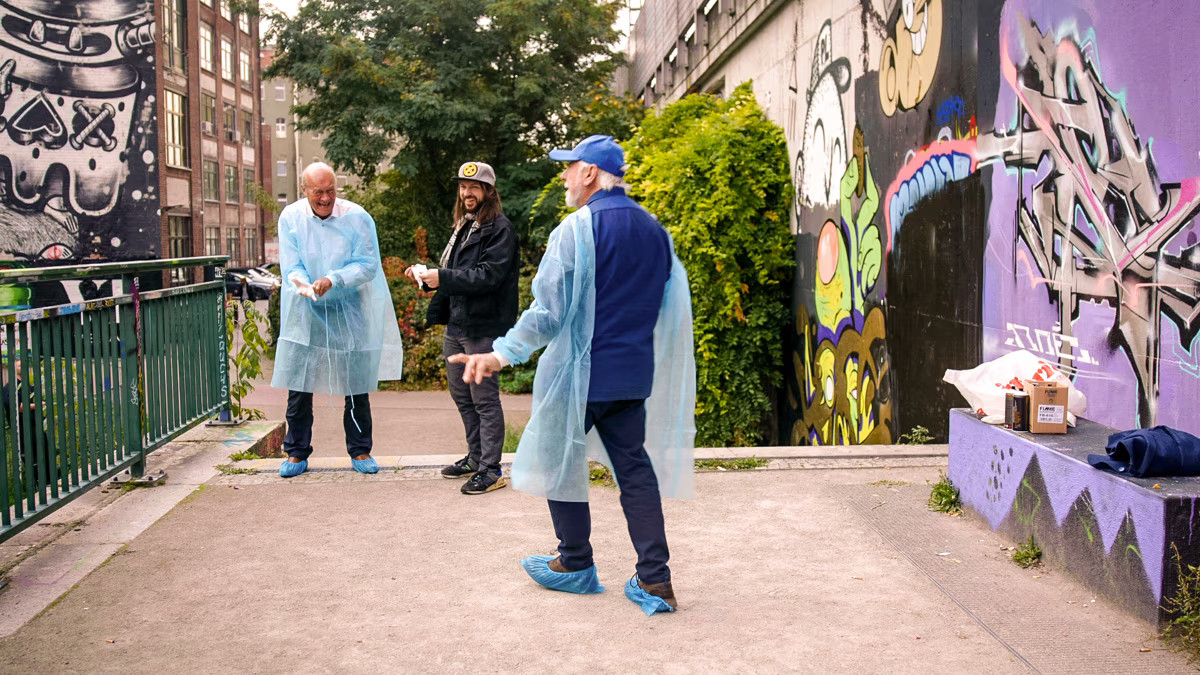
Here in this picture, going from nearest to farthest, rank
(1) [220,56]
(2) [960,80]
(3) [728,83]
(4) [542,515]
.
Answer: (4) [542,515] < (2) [960,80] < (3) [728,83] < (1) [220,56]

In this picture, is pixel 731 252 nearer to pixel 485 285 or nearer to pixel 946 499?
pixel 485 285

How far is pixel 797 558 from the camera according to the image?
4.30 metres

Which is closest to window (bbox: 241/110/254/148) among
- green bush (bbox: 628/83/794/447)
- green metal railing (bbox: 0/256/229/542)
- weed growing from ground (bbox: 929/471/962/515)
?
green bush (bbox: 628/83/794/447)

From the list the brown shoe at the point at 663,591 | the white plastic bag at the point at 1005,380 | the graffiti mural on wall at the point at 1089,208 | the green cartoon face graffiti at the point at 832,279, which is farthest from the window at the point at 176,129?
the brown shoe at the point at 663,591

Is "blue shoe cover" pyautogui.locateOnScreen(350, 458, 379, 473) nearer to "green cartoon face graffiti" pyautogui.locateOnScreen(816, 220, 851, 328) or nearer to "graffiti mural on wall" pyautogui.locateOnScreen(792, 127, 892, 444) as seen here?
"graffiti mural on wall" pyautogui.locateOnScreen(792, 127, 892, 444)

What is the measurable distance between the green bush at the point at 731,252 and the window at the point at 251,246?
144 ft

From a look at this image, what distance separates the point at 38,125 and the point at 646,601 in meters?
31.1

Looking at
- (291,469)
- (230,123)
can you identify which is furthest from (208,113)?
(291,469)

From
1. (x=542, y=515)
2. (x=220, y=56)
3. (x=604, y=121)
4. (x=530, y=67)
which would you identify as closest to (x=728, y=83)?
(x=604, y=121)

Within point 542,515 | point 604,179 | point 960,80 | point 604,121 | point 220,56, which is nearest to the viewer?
point 604,179

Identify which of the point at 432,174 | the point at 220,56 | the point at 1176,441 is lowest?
the point at 1176,441

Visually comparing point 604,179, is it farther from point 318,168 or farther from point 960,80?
point 960,80

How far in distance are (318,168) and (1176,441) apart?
14.5ft

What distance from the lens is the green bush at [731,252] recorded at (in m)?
9.74
